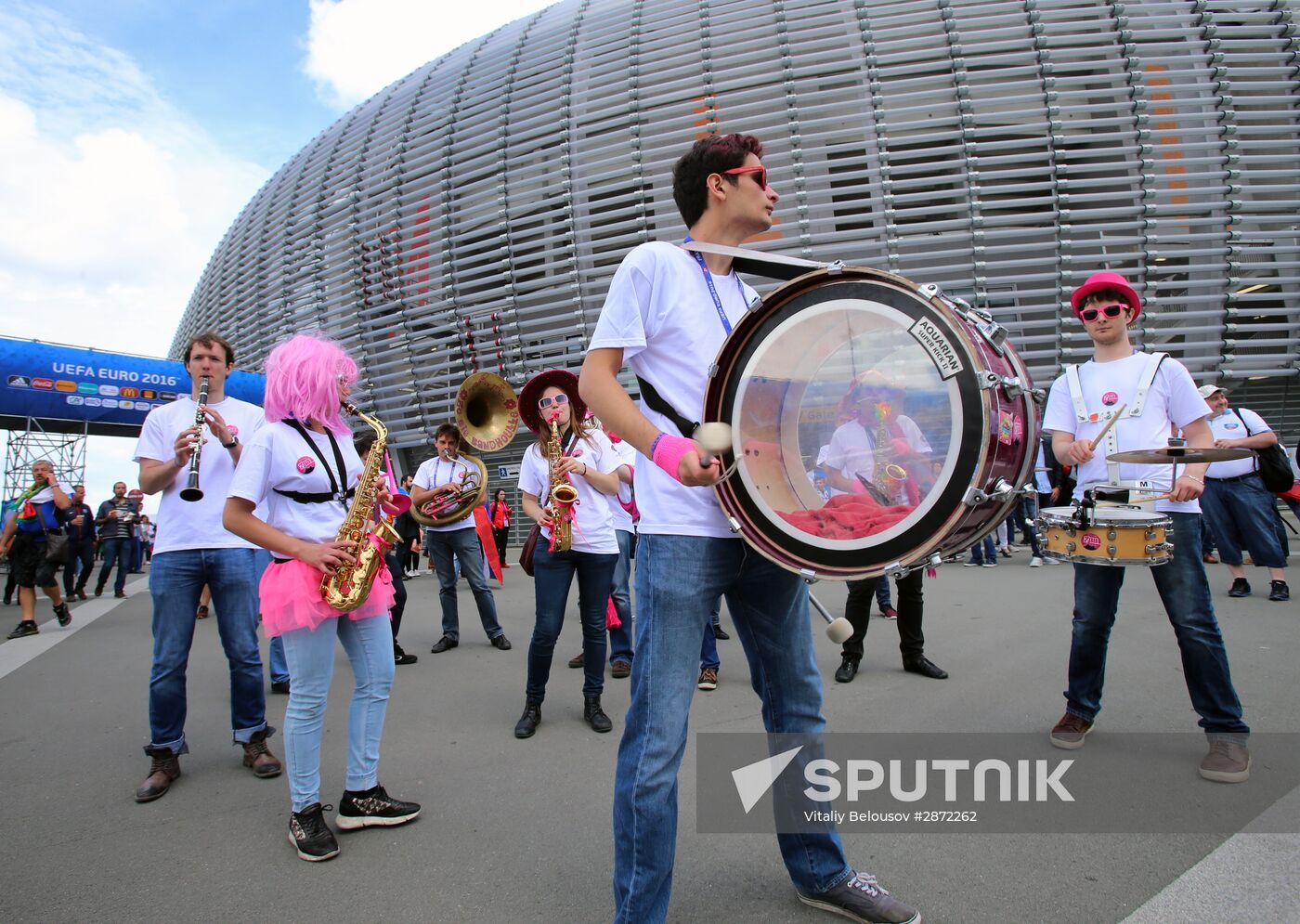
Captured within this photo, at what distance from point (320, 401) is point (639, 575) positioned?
5.31 feet

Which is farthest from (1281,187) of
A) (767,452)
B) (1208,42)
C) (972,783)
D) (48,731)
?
(48,731)

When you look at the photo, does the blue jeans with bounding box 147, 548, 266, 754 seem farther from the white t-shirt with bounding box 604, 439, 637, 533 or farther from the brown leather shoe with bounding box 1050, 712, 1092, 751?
the brown leather shoe with bounding box 1050, 712, 1092, 751

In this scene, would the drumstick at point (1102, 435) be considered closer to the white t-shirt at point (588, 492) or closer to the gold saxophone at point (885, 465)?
the gold saxophone at point (885, 465)

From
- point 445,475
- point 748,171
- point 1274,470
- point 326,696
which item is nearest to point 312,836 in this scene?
point 326,696

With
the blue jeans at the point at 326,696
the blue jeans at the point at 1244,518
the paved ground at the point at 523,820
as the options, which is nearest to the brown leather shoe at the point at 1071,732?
the paved ground at the point at 523,820

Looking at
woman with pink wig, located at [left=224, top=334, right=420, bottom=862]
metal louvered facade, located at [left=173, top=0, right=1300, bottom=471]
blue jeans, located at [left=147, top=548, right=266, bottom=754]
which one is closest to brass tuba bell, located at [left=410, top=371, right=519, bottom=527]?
blue jeans, located at [left=147, top=548, right=266, bottom=754]

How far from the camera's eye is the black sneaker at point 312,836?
101 inches

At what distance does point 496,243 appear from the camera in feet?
57.8

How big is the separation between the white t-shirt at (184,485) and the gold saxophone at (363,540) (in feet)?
3.30

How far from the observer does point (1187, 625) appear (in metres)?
3.05

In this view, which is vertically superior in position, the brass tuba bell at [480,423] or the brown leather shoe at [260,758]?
the brass tuba bell at [480,423]

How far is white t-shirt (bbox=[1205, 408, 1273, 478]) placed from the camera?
653 cm

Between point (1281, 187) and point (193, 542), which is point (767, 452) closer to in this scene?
point (193, 542)

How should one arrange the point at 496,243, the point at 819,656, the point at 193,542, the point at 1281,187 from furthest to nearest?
the point at 496,243, the point at 1281,187, the point at 819,656, the point at 193,542
